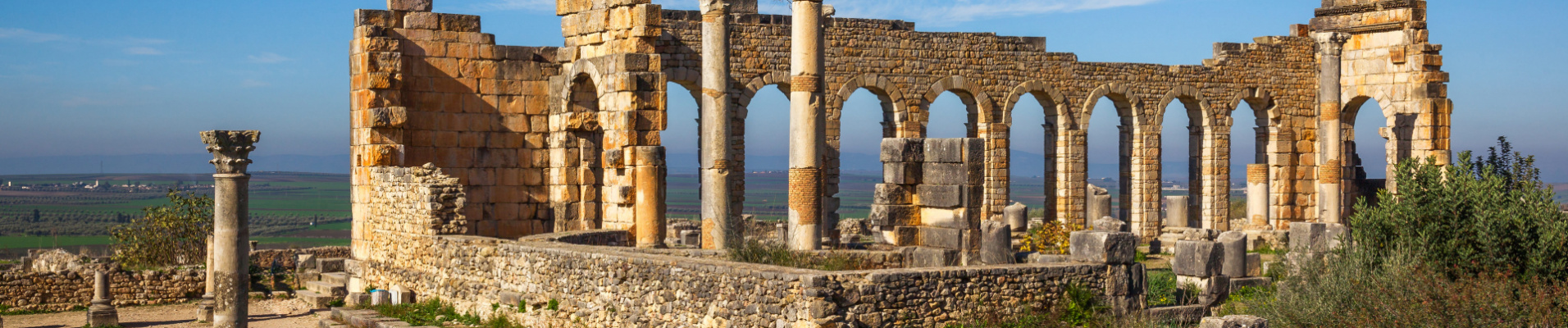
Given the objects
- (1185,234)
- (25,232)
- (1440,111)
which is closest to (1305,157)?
(1440,111)

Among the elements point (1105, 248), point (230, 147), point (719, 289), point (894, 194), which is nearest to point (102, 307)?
point (230, 147)

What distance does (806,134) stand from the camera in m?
18.3

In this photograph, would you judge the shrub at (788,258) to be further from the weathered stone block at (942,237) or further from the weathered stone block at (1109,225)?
the weathered stone block at (1109,225)

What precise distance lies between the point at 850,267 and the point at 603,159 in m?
6.41

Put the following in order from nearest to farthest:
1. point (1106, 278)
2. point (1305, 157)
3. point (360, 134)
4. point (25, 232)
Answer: point (1106, 278) < point (360, 134) < point (1305, 157) < point (25, 232)

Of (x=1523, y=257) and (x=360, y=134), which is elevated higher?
(x=360, y=134)

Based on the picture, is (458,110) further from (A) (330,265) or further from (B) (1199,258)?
(B) (1199,258)

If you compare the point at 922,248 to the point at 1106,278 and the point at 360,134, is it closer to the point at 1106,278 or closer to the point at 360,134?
the point at 1106,278

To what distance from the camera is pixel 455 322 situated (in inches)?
637

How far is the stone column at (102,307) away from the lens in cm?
1844

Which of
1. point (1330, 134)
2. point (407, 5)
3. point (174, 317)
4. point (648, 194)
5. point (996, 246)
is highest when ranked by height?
point (407, 5)

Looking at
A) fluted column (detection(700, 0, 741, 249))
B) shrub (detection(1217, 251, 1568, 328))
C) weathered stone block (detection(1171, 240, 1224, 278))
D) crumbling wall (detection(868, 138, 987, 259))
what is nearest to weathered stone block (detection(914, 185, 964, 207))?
crumbling wall (detection(868, 138, 987, 259))

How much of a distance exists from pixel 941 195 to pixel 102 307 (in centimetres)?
1015

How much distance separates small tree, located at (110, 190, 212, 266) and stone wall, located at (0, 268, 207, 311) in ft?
9.61
